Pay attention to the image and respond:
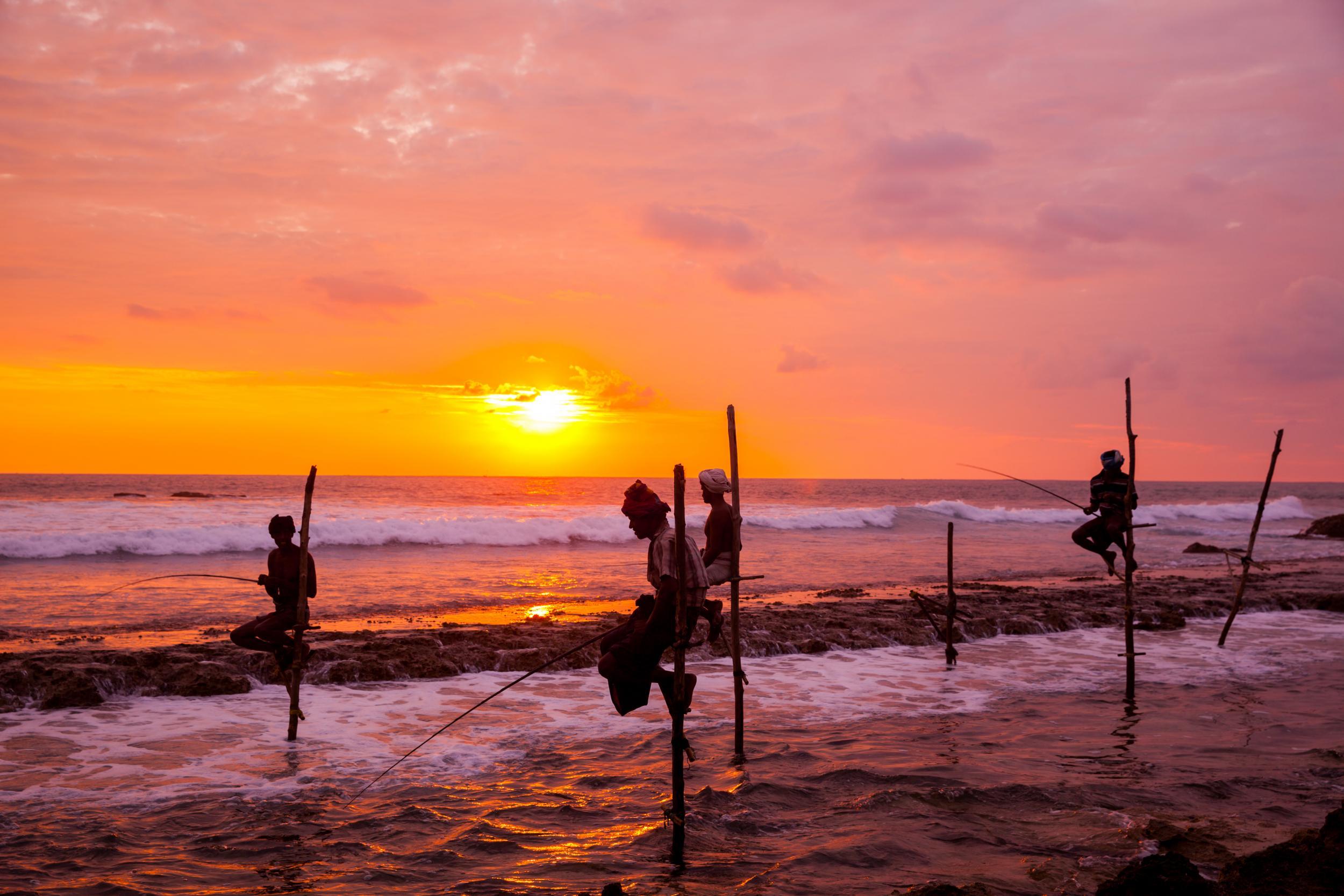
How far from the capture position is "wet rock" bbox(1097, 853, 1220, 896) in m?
5.31

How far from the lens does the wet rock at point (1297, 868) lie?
5254 mm

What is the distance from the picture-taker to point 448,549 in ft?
112

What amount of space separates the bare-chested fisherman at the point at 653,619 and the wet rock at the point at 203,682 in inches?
299

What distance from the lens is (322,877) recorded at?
6.43 m

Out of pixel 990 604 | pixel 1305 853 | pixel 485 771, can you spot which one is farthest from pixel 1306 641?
pixel 485 771

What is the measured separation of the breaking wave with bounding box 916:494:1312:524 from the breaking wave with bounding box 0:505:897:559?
1898cm

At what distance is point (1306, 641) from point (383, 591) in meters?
20.1

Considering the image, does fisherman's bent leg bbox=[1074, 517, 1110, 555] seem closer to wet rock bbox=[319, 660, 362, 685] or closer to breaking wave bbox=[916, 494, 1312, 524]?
wet rock bbox=[319, 660, 362, 685]

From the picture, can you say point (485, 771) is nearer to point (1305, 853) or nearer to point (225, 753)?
point (225, 753)

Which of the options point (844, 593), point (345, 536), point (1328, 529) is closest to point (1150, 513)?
point (1328, 529)

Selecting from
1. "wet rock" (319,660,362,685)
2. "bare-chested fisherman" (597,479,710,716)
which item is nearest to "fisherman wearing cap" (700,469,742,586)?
"bare-chested fisherman" (597,479,710,716)

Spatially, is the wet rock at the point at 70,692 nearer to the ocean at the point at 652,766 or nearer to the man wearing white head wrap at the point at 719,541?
the ocean at the point at 652,766

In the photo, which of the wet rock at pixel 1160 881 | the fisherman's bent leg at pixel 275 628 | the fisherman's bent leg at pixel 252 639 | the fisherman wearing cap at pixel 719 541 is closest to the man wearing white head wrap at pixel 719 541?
the fisherman wearing cap at pixel 719 541

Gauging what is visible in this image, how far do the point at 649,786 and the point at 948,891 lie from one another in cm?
365
